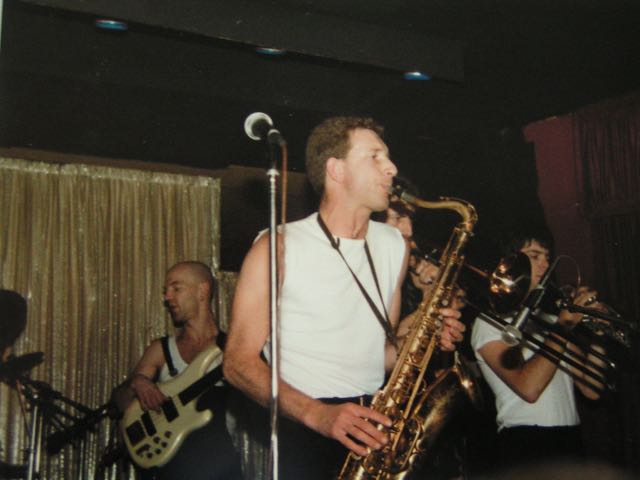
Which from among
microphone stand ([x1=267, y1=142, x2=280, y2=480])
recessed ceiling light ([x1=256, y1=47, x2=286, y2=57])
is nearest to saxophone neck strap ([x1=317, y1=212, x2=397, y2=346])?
microphone stand ([x1=267, y1=142, x2=280, y2=480])

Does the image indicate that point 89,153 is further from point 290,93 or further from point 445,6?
point 445,6

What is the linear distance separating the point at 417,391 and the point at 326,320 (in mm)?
705

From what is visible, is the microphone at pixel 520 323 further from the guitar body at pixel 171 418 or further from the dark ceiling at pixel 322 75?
the guitar body at pixel 171 418

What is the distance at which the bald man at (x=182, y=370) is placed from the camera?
3.90 m

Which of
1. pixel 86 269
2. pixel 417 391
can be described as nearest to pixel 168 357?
pixel 86 269

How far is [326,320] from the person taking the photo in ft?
8.17

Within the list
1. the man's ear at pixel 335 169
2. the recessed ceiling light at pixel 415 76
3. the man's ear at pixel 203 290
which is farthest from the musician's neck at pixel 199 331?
the recessed ceiling light at pixel 415 76

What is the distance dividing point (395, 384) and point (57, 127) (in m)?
3.46

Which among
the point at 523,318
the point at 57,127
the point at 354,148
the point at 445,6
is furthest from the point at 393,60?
the point at 57,127

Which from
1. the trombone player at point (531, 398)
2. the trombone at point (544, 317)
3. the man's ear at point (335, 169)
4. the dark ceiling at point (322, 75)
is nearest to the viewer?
the trombone at point (544, 317)

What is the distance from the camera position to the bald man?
12.8 feet

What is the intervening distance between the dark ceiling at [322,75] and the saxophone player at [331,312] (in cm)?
130

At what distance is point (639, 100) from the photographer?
4.38 meters

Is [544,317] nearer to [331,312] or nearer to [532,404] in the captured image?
[532,404]
